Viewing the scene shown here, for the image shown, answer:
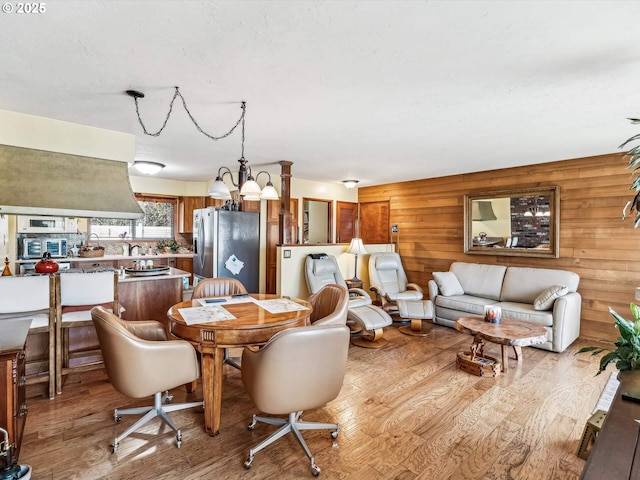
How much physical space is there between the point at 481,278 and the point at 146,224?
Answer: 253 inches

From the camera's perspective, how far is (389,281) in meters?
5.51

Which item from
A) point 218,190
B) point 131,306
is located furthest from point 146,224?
point 218,190

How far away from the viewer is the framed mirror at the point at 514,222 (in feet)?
15.1

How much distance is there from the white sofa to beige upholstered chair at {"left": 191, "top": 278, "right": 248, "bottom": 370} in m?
3.10

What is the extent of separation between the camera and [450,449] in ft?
6.79

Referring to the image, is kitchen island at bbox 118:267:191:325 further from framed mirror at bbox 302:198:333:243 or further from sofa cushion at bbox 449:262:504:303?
framed mirror at bbox 302:198:333:243

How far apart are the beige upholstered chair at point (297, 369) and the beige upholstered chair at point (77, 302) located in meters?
1.81

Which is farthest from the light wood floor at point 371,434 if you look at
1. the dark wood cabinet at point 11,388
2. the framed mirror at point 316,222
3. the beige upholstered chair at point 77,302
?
the framed mirror at point 316,222

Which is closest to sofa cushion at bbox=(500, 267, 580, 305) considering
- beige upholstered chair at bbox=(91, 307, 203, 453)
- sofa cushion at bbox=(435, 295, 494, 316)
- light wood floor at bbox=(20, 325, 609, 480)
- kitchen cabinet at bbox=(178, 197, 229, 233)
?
sofa cushion at bbox=(435, 295, 494, 316)

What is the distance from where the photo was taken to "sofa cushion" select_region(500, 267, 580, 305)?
4.22 m

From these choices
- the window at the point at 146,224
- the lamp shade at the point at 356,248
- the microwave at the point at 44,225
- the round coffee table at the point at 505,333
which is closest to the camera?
the round coffee table at the point at 505,333

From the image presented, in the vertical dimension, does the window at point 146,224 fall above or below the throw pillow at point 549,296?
above

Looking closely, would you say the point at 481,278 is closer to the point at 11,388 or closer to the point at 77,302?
the point at 77,302

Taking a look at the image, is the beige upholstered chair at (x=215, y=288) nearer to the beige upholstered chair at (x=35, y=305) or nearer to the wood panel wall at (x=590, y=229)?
the beige upholstered chair at (x=35, y=305)
